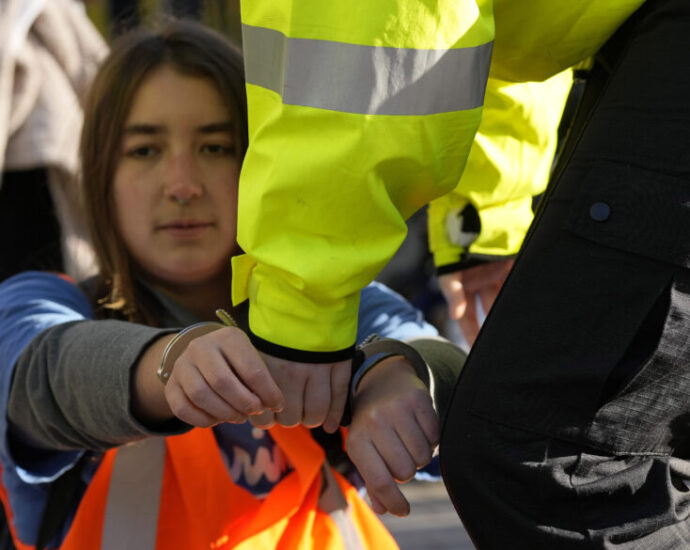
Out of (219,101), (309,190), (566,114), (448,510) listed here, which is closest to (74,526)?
(309,190)

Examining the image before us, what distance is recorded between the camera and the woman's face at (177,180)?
177cm

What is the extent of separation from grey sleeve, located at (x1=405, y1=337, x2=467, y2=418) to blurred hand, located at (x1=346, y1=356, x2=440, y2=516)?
0.40ft

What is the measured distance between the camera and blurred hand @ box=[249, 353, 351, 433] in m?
1.15

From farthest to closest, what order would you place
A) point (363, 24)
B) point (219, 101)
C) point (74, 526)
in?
1. point (219, 101)
2. point (74, 526)
3. point (363, 24)

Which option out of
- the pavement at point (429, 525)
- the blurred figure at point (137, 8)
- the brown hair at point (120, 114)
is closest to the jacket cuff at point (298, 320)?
the brown hair at point (120, 114)

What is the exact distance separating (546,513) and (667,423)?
0.17 m

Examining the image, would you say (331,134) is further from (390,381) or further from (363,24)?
(390,381)

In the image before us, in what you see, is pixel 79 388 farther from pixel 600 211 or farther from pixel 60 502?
pixel 600 211

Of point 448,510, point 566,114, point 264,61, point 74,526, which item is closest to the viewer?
point 264,61

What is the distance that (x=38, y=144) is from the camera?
2.30 m

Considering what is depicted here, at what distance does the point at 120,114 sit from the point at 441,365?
0.79 m

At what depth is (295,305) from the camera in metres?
1.13

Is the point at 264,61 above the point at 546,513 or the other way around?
above

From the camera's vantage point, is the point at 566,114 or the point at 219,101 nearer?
the point at 219,101
